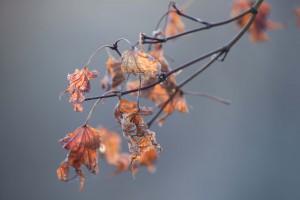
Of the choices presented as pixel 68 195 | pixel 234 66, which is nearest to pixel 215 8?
pixel 234 66

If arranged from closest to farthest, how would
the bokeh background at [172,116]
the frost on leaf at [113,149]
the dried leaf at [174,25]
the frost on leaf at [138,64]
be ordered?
the frost on leaf at [138,64] → the dried leaf at [174,25] → the frost on leaf at [113,149] → the bokeh background at [172,116]

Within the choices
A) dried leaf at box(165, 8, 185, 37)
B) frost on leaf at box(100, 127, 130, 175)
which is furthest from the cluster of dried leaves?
frost on leaf at box(100, 127, 130, 175)

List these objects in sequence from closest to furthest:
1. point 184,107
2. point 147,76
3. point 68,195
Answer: point 147,76
point 184,107
point 68,195

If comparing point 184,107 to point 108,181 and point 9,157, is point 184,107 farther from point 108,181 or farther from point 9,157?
point 9,157

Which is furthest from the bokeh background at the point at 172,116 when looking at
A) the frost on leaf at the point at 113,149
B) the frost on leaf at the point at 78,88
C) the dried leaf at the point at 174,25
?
the frost on leaf at the point at 78,88

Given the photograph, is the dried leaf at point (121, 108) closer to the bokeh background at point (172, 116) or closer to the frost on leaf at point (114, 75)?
the frost on leaf at point (114, 75)

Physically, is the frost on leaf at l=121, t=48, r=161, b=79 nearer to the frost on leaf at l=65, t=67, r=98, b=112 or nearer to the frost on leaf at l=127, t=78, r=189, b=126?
the frost on leaf at l=65, t=67, r=98, b=112

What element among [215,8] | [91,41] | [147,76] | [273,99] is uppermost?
[215,8]

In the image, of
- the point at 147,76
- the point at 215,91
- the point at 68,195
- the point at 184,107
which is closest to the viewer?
the point at 147,76
